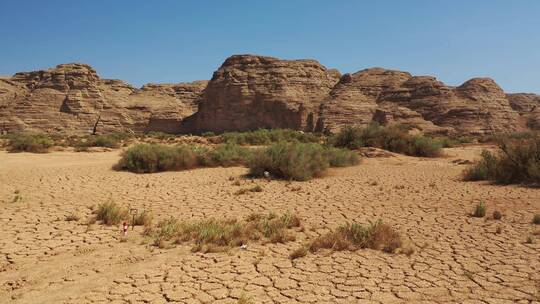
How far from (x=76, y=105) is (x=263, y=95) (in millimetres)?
23586

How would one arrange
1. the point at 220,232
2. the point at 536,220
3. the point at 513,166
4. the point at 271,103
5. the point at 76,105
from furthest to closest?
1. the point at 76,105
2. the point at 271,103
3. the point at 513,166
4. the point at 536,220
5. the point at 220,232

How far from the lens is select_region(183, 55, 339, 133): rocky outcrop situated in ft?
146

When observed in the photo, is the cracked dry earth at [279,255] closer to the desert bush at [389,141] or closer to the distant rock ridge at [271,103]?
the desert bush at [389,141]

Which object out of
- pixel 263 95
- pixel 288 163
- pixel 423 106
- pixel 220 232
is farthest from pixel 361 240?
pixel 423 106

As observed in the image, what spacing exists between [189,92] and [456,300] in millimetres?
60851

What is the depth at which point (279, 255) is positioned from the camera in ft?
15.8

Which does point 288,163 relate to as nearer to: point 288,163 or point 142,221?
point 288,163

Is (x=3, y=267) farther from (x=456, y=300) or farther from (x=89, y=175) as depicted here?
(x=89, y=175)

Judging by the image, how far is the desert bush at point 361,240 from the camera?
5.01 meters

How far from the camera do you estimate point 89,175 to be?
11195 mm

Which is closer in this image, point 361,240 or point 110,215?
point 361,240

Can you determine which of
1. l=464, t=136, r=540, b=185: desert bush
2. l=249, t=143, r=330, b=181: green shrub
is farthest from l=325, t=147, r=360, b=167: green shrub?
l=464, t=136, r=540, b=185: desert bush

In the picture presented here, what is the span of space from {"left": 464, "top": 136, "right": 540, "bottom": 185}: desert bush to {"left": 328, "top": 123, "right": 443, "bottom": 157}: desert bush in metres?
7.55

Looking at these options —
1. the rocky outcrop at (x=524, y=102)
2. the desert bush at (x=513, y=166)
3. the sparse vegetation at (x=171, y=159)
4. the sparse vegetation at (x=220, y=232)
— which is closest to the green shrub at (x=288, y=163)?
the sparse vegetation at (x=171, y=159)
